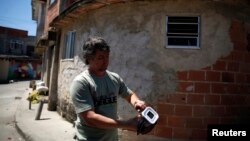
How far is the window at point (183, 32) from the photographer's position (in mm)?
6418

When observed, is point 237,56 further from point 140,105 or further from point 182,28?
point 140,105

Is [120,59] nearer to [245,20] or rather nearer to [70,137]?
[70,137]

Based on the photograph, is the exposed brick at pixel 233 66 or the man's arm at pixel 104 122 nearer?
the man's arm at pixel 104 122

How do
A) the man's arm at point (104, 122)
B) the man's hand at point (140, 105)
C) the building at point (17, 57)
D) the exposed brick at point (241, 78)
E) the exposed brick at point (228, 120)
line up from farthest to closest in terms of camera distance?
1. the building at point (17, 57)
2. the exposed brick at point (241, 78)
3. the exposed brick at point (228, 120)
4. the man's hand at point (140, 105)
5. the man's arm at point (104, 122)

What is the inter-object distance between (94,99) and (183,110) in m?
4.06

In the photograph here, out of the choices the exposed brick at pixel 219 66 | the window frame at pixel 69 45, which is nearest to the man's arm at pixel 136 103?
the exposed brick at pixel 219 66

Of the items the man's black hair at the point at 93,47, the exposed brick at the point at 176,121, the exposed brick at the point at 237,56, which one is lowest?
the exposed brick at the point at 176,121

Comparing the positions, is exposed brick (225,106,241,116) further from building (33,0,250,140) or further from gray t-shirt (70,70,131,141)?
gray t-shirt (70,70,131,141)

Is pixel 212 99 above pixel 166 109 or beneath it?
above

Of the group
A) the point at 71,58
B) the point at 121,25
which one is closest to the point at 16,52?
the point at 71,58

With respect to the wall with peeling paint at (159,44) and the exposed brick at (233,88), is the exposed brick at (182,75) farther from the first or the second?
the exposed brick at (233,88)

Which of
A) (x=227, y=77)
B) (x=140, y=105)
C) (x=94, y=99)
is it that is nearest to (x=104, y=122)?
(x=94, y=99)

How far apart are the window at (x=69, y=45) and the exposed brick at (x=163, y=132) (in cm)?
424

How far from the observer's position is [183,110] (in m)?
6.21
